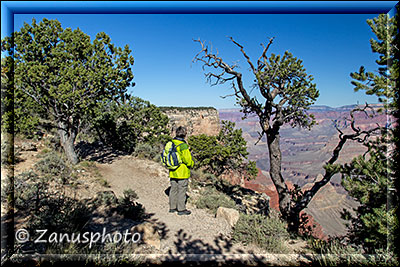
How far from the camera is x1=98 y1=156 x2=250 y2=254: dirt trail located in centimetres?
402

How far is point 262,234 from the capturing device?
14.2 feet

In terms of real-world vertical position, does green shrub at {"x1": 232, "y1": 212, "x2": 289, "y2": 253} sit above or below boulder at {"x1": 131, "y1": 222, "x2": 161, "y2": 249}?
below

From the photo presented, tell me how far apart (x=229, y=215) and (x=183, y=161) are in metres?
1.60

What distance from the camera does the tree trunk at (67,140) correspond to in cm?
930

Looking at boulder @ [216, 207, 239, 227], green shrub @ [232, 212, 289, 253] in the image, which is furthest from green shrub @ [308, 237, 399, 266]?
boulder @ [216, 207, 239, 227]

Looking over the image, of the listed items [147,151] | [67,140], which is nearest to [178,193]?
[67,140]

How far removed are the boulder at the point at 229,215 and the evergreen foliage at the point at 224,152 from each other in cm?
545

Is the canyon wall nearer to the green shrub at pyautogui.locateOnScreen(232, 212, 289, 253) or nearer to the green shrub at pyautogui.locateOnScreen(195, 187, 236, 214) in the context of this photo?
the green shrub at pyautogui.locateOnScreen(195, 187, 236, 214)

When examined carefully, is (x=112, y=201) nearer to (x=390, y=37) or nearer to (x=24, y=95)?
(x=24, y=95)

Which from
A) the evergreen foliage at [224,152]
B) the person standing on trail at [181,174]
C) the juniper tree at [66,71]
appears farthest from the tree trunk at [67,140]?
the person standing on trail at [181,174]

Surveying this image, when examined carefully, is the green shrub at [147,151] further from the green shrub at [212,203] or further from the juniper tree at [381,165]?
the juniper tree at [381,165]

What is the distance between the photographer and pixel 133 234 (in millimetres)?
3721

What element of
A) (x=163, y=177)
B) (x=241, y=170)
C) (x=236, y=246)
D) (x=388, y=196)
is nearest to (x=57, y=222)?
(x=236, y=246)

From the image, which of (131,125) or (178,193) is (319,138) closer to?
(131,125)
